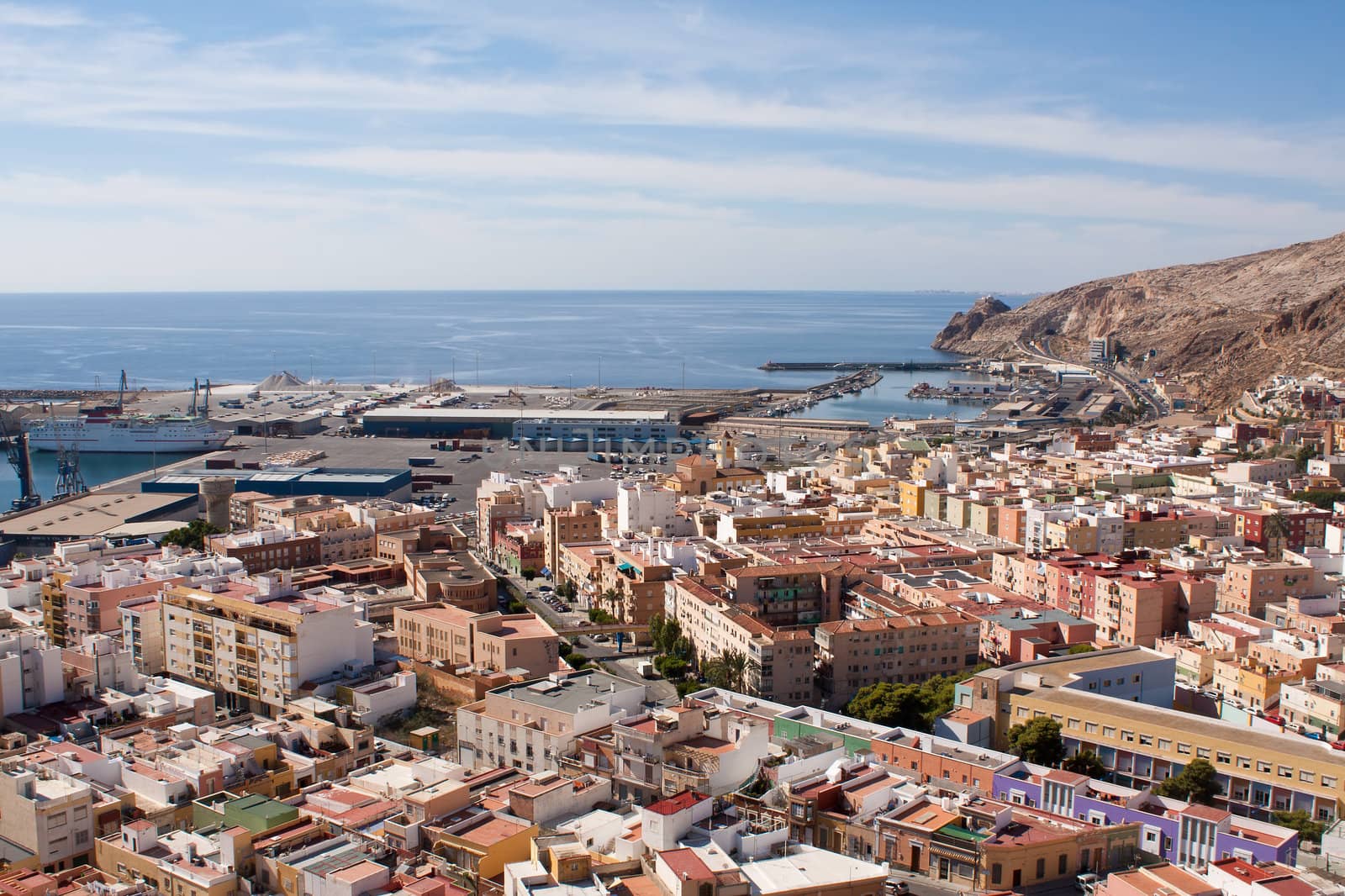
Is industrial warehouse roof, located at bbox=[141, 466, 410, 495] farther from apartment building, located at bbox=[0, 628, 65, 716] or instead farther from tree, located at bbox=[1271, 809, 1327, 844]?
tree, located at bbox=[1271, 809, 1327, 844]

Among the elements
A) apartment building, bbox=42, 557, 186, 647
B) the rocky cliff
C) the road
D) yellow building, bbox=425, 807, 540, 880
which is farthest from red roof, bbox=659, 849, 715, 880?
the rocky cliff

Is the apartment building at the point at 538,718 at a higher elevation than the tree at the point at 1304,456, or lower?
lower

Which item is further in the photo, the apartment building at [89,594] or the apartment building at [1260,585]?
the apartment building at [1260,585]

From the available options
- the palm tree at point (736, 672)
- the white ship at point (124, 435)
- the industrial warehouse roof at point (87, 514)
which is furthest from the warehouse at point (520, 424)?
the palm tree at point (736, 672)

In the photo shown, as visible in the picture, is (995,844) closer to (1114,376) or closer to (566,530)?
(566,530)

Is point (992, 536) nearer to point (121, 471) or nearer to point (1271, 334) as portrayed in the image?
point (121, 471)

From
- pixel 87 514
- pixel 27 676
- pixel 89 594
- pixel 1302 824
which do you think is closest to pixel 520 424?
pixel 87 514

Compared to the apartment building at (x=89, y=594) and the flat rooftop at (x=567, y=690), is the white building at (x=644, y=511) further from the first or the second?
the flat rooftop at (x=567, y=690)
